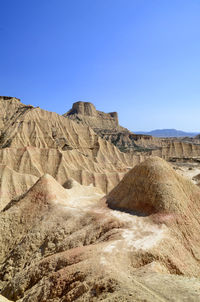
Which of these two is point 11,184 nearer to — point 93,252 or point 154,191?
point 154,191

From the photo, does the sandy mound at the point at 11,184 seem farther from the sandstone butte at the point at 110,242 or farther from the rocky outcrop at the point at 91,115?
the rocky outcrop at the point at 91,115

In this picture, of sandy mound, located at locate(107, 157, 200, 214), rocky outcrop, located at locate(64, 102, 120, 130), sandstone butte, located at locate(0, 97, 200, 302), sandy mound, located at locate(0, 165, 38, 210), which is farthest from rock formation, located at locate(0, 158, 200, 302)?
rocky outcrop, located at locate(64, 102, 120, 130)

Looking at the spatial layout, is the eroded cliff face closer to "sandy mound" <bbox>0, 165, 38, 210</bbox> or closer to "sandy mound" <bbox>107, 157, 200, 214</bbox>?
"sandy mound" <bbox>0, 165, 38, 210</bbox>

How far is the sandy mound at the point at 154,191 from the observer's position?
13.8 metres

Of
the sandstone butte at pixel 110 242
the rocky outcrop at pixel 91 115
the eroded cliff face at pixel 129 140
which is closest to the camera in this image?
the sandstone butte at pixel 110 242

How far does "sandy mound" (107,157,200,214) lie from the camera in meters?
13.8

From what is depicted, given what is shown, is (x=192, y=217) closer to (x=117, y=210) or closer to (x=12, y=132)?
(x=117, y=210)

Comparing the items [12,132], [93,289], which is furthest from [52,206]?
[12,132]

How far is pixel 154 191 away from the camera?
14586 mm

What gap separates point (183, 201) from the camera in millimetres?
14234

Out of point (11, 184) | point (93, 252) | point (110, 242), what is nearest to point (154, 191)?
point (110, 242)

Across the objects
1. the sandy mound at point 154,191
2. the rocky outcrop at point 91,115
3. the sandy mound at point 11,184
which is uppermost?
the rocky outcrop at point 91,115

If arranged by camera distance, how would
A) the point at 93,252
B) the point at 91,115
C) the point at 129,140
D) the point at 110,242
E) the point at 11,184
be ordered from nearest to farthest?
1. the point at 93,252
2. the point at 110,242
3. the point at 11,184
4. the point at 129,140
5. the point at 91,115

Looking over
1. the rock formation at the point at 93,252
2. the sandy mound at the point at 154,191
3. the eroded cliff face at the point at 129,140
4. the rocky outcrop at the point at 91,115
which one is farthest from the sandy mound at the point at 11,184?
the rocky outcrop at the point at 91,115
